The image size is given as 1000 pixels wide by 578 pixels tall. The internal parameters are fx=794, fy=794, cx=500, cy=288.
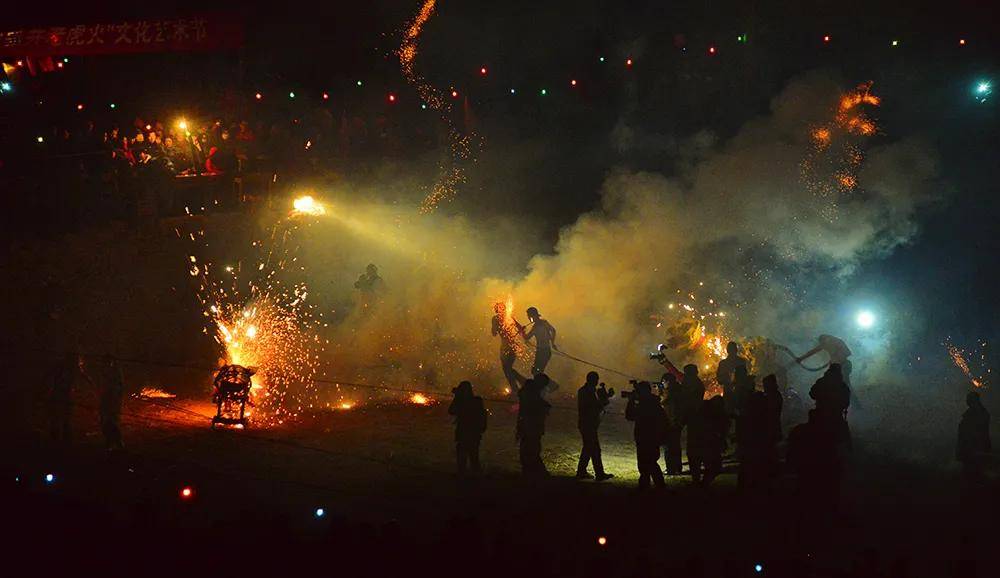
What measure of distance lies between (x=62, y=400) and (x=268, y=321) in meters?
7.99

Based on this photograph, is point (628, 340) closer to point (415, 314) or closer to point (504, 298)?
point (504, 298)

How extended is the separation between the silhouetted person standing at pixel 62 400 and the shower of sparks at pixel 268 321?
3.53 m

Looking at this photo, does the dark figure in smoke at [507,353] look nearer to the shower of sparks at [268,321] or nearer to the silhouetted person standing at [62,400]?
the shower of sparks at [268,321]

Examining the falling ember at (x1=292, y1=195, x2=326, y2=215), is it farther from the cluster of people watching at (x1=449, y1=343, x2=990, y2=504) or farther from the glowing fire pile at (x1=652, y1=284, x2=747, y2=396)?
the cluster of people watching at (x1=449, y1=343, x2=990, y2=504)

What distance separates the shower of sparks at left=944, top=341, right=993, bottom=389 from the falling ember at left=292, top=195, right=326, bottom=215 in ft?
50.4

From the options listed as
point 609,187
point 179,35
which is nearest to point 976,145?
point 609,187

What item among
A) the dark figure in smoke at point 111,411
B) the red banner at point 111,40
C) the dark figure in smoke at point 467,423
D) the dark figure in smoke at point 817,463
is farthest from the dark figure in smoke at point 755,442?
the red banner at point 111,40

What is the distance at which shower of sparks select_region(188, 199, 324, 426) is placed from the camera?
50.5ft

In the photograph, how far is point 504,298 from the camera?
18.6 meters

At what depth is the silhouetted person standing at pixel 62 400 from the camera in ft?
35.4

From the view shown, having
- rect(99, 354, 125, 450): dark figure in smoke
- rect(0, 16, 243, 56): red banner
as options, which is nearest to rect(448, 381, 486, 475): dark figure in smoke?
rect(99, 354, 125, 450): dark figure in smoke

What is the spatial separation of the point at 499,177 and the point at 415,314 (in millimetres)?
6781

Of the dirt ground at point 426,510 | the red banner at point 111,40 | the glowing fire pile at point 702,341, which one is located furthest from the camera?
the red banner at point 111,40

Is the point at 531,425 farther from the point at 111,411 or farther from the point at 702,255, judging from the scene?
the point at 702,255
